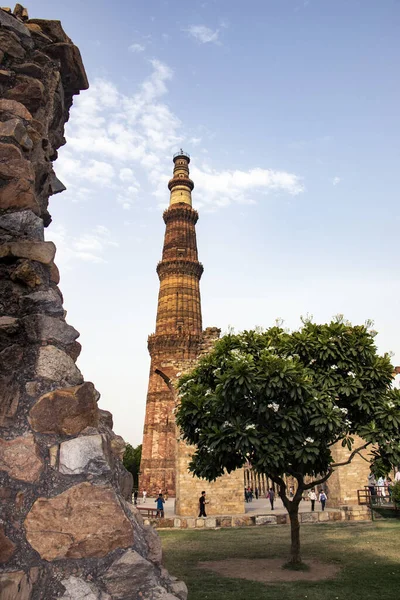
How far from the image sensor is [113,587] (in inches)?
71.7

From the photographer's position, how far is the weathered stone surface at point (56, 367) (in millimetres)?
2207

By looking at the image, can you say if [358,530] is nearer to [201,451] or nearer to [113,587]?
[201,451]

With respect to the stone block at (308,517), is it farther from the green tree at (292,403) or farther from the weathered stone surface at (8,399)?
the weathered stone surface at (8,399)

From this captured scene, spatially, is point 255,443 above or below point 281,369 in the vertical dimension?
below

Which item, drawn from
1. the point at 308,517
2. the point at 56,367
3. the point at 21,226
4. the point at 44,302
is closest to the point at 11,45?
the point at 21,226

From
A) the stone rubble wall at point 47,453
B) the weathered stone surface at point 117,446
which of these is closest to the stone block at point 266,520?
the stone rubble wall at point 47,453

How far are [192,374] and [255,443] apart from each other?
2.69 meters

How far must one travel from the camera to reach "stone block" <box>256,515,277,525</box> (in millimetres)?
15164

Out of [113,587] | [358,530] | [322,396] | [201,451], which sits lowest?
[358,530]

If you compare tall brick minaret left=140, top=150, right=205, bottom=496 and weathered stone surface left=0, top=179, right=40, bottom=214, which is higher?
tall brick minaret left=140, top=150, right=205, bottom=496

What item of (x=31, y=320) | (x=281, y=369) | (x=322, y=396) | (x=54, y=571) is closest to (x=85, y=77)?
(x=31, y=320)

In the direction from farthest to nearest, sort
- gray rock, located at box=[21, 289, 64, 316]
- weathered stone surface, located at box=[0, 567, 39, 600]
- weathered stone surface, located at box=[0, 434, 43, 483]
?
gray rock, located at box=[21, 289, 64, 316]
weathered stone surface, located at box=[0, 434, 43, 483]
weathered stone surface, located at box=[0, 567, 39, 600]

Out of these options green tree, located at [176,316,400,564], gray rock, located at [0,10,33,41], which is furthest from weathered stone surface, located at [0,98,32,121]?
green tree, located at [176,316,400,564]

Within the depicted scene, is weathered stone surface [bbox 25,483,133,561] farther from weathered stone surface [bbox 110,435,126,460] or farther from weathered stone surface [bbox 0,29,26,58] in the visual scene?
weathered stone surface [bbox 0,29,26,58]
